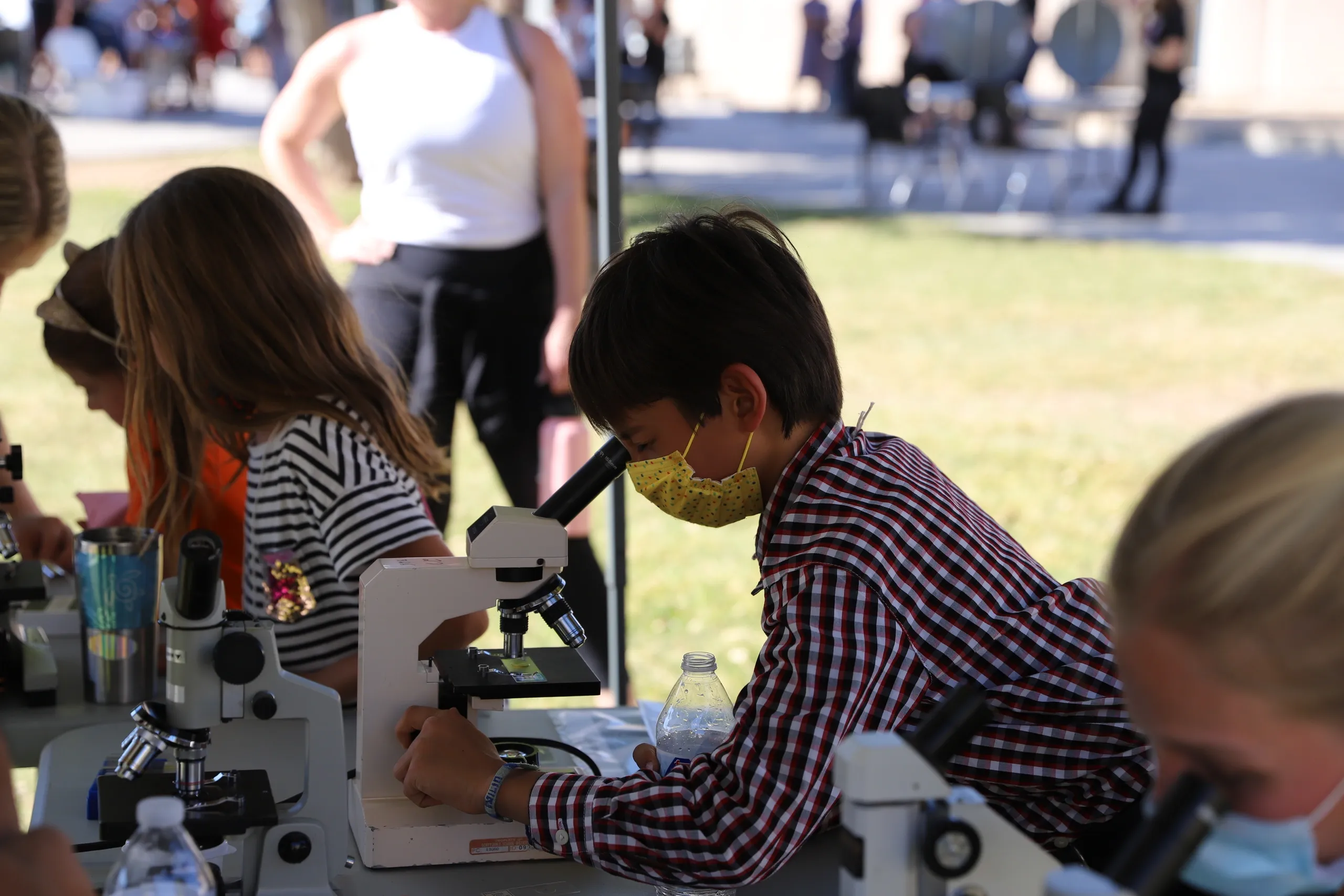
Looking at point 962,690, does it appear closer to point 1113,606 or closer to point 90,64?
point 1113,606

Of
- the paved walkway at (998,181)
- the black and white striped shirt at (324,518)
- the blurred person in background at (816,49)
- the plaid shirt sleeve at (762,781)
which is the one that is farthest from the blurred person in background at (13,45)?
the plaid shirt sleeve at (762,781)

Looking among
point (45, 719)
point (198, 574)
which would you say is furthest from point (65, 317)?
point (198, 574)

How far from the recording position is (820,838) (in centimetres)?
162

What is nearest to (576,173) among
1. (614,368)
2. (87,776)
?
(614,368)

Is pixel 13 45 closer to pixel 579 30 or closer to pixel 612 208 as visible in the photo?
pixel 579 30

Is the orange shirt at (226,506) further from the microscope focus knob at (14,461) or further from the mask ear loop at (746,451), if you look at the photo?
the mask ear loop at (746,451)

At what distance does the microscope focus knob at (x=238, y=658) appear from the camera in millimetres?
1338

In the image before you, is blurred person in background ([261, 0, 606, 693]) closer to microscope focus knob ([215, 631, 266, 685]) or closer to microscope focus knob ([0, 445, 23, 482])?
microscope focus knob ([0, 445, 23, 482])

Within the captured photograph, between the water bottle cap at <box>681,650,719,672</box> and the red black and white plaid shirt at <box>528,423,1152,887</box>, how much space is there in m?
0.25

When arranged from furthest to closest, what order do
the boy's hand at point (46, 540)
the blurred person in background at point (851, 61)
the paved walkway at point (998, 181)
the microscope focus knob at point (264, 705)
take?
the blurred person in background at point (851, 61)
the paved walkway at point (998, 181)
the boy's hand at point (46, 540)
the microscope focus knob at point (264, 705)

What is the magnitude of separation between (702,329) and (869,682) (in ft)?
1.43

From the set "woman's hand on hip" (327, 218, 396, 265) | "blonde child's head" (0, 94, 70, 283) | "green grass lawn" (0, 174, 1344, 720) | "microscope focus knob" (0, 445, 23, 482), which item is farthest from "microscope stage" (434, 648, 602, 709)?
"green grass lawn" (0, 174, 1344, 720)

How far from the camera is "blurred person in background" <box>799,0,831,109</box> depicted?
1695 centimetres

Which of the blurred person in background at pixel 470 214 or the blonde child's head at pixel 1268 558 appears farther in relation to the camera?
the blurred person in background at pixel 470 214
